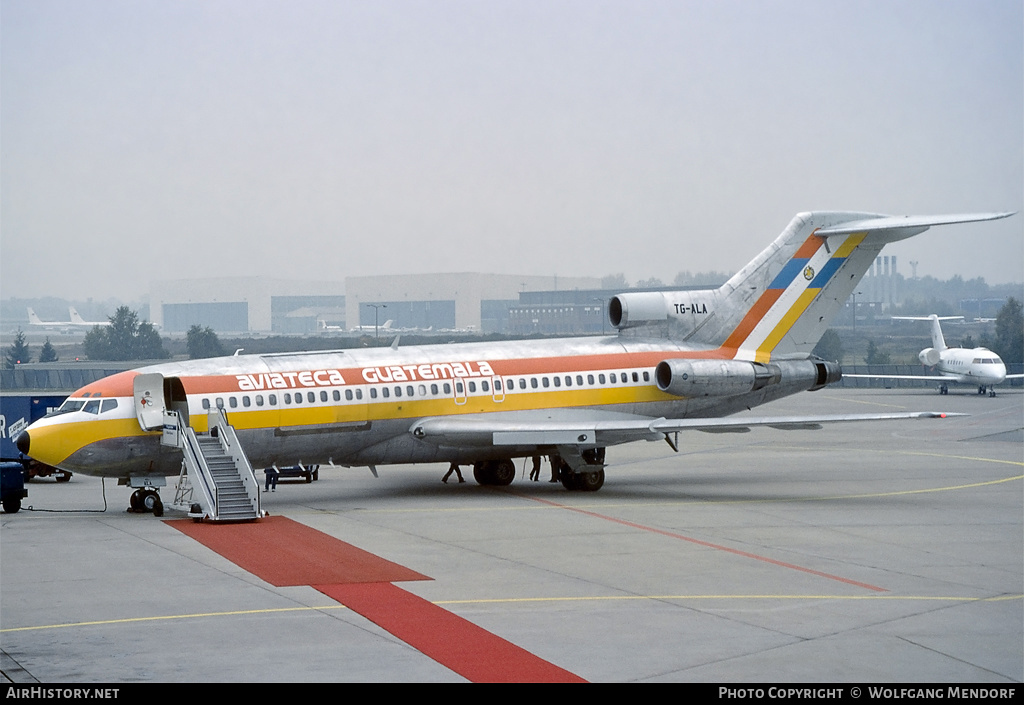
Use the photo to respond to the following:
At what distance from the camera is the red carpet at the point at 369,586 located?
14.4m

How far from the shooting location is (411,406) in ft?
104

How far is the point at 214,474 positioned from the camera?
91.6ft

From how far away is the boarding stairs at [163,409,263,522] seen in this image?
89.0ft

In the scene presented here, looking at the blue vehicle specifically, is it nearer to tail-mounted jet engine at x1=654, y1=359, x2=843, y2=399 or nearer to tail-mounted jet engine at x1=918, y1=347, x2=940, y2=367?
tail-mounted jet engine at x1=654, y1=359, x2=843, y2=399

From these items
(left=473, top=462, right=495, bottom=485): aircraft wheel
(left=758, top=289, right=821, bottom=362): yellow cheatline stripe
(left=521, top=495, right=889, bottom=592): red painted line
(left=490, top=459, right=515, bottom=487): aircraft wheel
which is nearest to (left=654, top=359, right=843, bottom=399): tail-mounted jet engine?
(left=758, top=289, right=821, bottom=362): yellow cheatline stripe

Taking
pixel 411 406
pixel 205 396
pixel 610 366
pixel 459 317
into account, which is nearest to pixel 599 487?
pixel 610 366

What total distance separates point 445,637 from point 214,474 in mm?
13817

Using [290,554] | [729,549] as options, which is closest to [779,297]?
[729,549]

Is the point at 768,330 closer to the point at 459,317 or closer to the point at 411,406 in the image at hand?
the point at 411,406

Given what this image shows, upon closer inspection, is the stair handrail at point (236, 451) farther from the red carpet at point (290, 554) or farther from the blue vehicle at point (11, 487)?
the blue vehicle at point (11, 487)

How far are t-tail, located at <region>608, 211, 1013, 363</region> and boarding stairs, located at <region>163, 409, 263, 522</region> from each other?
13.4 meters

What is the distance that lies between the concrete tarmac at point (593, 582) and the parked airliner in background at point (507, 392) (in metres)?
1.55
